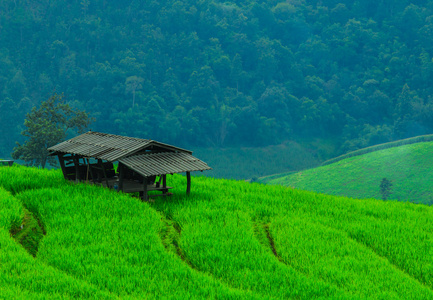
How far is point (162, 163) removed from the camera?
1432 cm

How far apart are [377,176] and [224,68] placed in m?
52.9

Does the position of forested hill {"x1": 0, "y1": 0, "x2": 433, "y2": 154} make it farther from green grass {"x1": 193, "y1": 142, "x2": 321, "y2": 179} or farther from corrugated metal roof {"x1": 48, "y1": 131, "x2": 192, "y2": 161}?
corrugated metal roof {"x1": 48, "y1": 131, "x2": 192, "y2": 161}

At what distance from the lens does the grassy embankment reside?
72.3m

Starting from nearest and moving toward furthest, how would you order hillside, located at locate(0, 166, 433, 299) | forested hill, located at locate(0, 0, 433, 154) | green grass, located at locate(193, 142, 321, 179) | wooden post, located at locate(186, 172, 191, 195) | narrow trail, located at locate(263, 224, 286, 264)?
hillside, located at locate(0, 166, 433, 299), narrow trail, located at locate(263, 224, 286, 264), wooden post, located at locate(186, 172, 191, 195), green grass, located at locate(193, 142, 321, 179), forested hill, located at locate(0, 0, 433, 154)

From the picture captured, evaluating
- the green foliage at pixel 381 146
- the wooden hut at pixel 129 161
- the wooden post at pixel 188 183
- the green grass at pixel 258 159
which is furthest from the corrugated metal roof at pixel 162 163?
the green grass at pixel 258 159

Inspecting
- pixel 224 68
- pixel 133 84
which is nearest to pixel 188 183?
pixel 133 84

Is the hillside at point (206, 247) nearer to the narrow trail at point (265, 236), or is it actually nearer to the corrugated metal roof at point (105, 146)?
the narrow trail at point (265, 236)

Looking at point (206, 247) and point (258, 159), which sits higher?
point (258, 159)

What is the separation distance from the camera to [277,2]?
470ft

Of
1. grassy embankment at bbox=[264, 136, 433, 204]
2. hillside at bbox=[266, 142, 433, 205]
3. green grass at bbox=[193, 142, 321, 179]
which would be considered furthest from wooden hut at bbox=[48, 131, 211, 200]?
green grass at bbox=[193, 142, 321, 179]

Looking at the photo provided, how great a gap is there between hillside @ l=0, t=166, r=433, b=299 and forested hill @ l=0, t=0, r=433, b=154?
3371 inches

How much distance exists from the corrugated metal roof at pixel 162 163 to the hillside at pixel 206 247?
3.28 ft

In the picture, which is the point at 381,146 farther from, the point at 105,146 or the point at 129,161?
the point at 129,161

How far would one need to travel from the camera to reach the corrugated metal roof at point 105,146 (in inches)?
567
